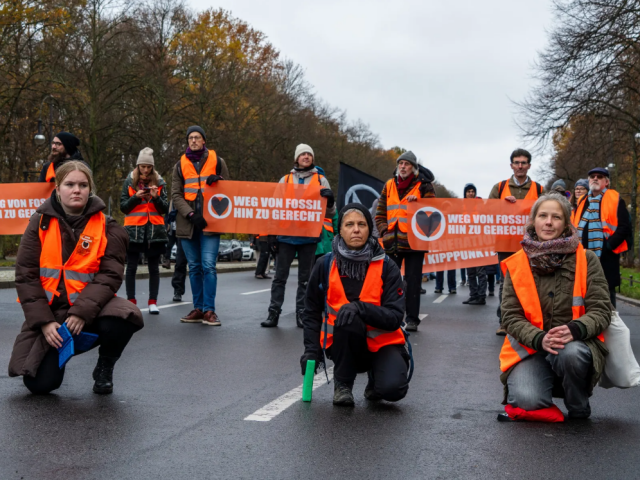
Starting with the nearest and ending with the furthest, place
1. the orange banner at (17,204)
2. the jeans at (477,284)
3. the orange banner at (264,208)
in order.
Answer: the orange banner at (264,208), the orange banner at (17,204), the jeans at (477,284)

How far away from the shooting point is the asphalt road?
4074 mm

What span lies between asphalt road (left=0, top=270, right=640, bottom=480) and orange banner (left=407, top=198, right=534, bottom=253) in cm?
300

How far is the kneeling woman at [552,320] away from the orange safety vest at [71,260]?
2725mm

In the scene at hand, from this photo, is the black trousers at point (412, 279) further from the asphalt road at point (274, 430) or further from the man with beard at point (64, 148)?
the man with beard at point (64, 148)

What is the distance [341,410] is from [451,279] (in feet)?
40.9

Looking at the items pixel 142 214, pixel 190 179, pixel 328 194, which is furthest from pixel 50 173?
→ pixel 328 194

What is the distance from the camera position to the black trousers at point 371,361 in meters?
5.48

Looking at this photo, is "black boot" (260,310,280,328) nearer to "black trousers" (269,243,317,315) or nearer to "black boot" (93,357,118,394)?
"black trousers" (269,243,317,315)

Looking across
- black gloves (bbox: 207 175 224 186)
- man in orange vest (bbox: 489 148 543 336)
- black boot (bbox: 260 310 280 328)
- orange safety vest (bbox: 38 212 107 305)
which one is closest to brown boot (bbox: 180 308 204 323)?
black boot (bbox: 260 310 280 328)

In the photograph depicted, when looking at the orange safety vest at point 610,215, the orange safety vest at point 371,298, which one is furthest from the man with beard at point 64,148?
the orange safety vest at point 610,215

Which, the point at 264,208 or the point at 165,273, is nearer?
the point at 264,208

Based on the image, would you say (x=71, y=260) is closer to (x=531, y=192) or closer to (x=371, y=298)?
(x=371, y=298)

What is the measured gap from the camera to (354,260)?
221 inches

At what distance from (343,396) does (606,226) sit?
4.95 m
